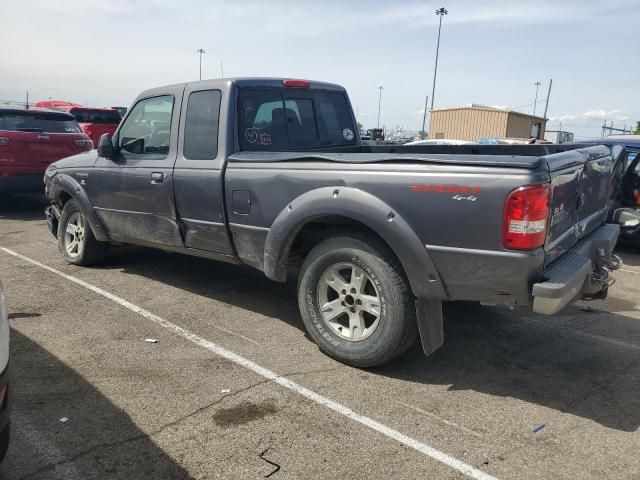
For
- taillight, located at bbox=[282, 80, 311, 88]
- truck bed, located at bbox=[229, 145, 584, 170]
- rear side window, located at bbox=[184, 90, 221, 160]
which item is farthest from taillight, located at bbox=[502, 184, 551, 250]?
taillight, located at bbox=[282, 80, 311, 88]

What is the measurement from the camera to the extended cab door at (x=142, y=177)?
A: 4812mm

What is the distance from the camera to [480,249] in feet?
9.92

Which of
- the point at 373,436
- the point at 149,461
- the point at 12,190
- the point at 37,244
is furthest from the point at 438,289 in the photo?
the point at 12,190

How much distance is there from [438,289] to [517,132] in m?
32.4

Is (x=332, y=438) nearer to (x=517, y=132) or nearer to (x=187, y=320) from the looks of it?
(x=187, y=320)

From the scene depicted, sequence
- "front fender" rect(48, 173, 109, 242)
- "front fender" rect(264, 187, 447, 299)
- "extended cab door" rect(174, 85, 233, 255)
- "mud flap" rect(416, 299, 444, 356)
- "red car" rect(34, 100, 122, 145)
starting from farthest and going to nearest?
"red car" rect(34, 100, 122, 145), "front fender" rect(48, 173, 109, 242), "extended cab door" rect(174, 85, 233, 255), "mud flap" rect(416, 299, 444, 356), "front fender" rect(264, 187, 447, 299)

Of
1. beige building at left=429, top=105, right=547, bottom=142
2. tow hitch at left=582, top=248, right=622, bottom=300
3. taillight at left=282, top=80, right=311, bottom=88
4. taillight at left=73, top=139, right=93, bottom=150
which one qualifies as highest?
beige building at left=429, top=105, right=547, bottom=142

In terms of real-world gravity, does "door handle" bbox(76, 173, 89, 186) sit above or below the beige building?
below

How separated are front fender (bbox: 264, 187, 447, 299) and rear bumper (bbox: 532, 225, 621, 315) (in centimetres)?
58

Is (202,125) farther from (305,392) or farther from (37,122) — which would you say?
(37,122)

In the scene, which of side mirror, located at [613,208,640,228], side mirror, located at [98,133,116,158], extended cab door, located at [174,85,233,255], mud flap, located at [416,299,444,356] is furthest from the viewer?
side mirror, located at [613,208,640,228]

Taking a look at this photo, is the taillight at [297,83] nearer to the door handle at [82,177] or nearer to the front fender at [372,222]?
the front fender at [372,222]

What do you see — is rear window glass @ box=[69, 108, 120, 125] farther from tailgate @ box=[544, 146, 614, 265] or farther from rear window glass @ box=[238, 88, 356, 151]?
tailgate @ box=[544, 146, 614, 265]

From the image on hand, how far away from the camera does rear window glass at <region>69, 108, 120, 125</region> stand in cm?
1605
